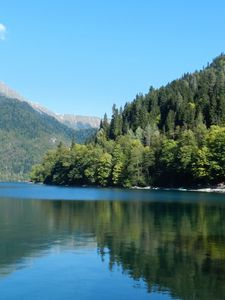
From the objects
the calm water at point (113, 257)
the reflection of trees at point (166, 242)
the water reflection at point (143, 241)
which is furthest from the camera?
the water reflection at point (143, 241)

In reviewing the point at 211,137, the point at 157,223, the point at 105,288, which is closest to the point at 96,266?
the point at 105,288

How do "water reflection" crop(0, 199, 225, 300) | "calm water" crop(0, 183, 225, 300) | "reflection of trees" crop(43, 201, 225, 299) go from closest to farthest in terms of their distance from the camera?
"calm water" crop(0, 183, 225, 300), "reflection of trees" crop(43, 201, 225, 299), "water reflection" crop(0, 199, 225, 300)

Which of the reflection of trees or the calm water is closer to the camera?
the calm water

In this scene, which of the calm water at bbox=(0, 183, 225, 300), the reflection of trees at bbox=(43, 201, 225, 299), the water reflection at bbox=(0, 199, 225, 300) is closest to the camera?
the calm water at bbox=(0, 183, 225, 300)

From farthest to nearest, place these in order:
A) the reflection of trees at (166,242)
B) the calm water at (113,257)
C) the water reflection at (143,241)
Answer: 1. the water reflection at (143,241)
2. the reflection of trees at (166,242)
3. the calm water at (113,257)

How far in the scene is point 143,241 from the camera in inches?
1788

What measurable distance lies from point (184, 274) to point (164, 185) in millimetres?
139537

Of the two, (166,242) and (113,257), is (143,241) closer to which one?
(166,242)

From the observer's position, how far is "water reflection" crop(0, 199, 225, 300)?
31234 millimetres

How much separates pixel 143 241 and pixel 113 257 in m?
7.92

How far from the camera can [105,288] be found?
2889cm

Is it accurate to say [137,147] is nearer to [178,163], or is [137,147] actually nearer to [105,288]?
[178,163]

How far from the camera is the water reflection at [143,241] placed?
31234mm

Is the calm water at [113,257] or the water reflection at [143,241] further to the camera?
the water reflection at [143,241]
